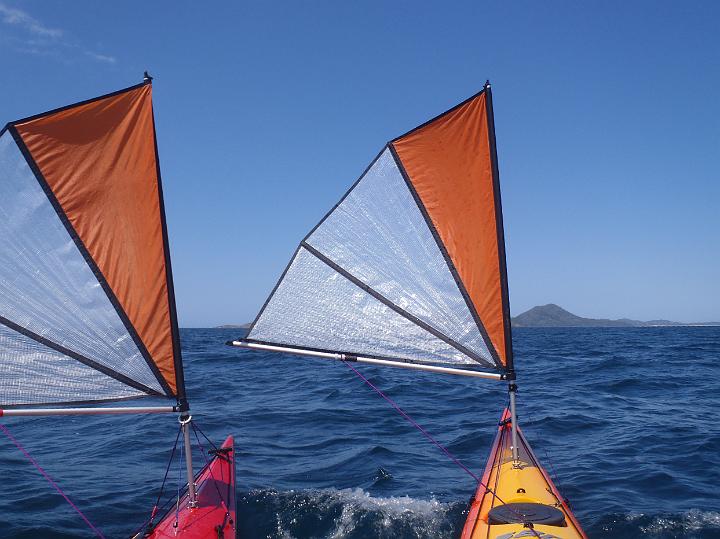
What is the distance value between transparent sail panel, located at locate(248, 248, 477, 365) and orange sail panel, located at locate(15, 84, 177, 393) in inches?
78.3

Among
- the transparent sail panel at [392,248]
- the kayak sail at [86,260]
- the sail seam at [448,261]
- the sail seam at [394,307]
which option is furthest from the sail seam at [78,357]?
the sail seam at [448,261]

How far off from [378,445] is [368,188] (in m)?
7.68

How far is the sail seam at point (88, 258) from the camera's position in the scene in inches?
276

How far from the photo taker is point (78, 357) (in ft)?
24.5

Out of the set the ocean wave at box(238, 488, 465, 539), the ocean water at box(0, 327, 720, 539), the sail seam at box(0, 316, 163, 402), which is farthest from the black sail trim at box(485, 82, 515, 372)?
the sail seam at box(0, 316, 163, 402)

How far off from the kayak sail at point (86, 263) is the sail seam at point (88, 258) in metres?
0.01

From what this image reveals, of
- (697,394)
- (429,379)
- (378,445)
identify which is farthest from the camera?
(429,379)

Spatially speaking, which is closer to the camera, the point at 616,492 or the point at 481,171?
the point at 481,171

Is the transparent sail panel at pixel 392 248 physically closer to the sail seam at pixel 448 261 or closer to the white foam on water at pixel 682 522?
the sail seam at pixel 448 261

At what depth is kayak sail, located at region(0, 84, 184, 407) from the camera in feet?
23.3

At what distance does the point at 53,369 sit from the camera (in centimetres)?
738

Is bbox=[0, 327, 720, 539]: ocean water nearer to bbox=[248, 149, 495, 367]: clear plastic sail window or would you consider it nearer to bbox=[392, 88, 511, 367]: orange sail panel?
bbox=[248, 149, 495, 367]: clear plastic sail window

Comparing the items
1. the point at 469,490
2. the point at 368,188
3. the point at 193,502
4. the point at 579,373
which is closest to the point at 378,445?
the point at 469,490

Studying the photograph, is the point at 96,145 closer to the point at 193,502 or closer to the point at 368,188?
the point at 368,188
